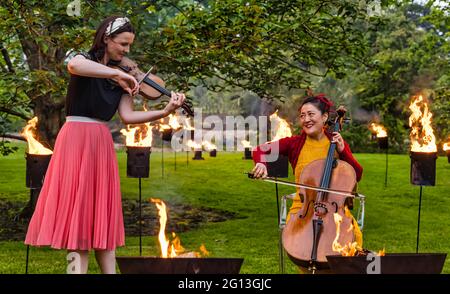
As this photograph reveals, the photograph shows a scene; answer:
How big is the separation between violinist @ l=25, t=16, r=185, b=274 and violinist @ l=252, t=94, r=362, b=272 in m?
1.68

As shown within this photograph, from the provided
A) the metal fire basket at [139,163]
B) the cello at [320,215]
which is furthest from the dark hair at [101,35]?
the metal fire basket at [139,163]

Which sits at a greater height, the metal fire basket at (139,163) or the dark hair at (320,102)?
the dark hair at (320,102)

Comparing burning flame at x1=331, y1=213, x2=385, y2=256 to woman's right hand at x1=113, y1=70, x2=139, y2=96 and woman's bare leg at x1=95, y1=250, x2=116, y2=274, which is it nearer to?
woman's bare leg at x1=95, y1=250, x2=116, y2=274

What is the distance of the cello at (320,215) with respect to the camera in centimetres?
454

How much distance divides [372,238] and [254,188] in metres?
6.41

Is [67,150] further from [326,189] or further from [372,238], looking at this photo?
[372,238]

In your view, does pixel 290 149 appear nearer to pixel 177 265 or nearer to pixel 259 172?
pixel 259 172

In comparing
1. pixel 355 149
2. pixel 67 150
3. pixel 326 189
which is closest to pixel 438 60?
pixel 355 149

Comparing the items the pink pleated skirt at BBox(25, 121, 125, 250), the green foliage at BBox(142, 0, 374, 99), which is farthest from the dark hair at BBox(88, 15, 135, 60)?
the green foliage at BBox(142, 0, 374, 99)

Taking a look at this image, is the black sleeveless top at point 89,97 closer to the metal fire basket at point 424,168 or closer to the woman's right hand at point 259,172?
the woman's right hand at point 259,172

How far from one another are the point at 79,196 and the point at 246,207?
30.5 ft

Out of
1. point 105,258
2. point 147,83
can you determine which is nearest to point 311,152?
point 147,83

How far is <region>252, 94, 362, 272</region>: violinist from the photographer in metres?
5.07

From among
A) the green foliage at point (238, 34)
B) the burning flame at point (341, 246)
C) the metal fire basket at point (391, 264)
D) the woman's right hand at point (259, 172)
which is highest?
the green foliage at point (238, 34)
